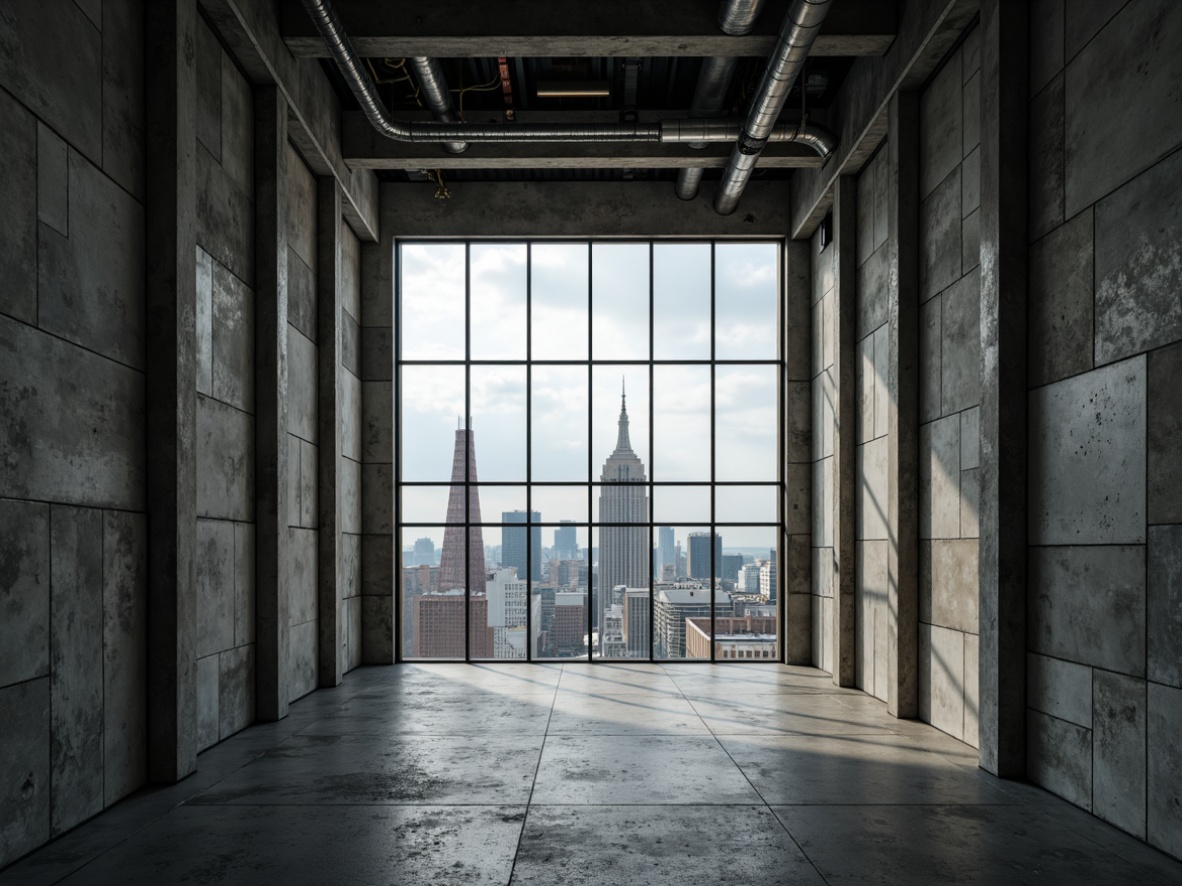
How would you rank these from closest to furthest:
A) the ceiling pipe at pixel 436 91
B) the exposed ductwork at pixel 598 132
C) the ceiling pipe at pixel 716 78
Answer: the ceiling pipe at pixel 716 78, the ceiling pipe at pixel 436 91, the exposed ductwork at pixel 598 132

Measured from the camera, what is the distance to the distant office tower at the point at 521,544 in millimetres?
20359

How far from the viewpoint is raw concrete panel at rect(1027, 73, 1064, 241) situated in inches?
373

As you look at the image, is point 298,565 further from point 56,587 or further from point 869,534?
point 869,534

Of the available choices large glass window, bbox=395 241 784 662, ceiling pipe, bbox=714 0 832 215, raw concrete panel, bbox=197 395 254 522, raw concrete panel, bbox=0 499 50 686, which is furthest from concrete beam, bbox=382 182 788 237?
raw concrete panel, bbox=0 499 50 686

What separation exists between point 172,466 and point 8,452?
236cm

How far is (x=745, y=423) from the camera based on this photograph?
20.5 metres

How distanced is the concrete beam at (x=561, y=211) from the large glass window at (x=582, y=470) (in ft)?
2.66

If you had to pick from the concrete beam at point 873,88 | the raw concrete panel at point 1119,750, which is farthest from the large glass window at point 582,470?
the raw concrete panel at point 1119,750

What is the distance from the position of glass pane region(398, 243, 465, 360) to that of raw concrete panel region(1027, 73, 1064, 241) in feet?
42.2

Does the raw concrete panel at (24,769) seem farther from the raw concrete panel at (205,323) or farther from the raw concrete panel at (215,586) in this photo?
the raw concrete panel at (205,323)

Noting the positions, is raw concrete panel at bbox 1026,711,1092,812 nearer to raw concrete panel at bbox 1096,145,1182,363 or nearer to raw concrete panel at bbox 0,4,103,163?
raw concrete panel at bbox 1096,145,1182,363

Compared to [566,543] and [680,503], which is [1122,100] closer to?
[680,503]

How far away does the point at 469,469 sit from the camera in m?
20.5

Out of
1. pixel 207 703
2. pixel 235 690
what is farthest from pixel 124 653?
pixel 235 690
